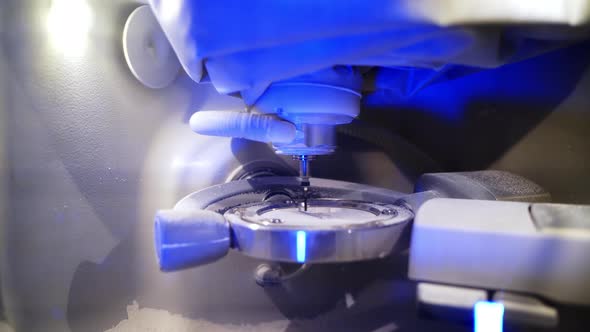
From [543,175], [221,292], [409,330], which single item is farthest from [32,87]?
[543,175]

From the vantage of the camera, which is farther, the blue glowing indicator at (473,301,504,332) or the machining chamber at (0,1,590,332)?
the machining chamber at (0,1,590,332)

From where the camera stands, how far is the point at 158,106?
0.70 metres

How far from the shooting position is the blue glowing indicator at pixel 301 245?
39 cm

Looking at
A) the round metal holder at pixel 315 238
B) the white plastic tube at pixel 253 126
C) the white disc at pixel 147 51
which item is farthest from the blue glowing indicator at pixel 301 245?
the white disc at pixel 147 51

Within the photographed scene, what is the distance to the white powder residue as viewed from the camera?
66 centimetres

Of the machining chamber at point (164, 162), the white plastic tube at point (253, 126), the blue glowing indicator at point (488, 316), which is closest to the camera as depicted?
the blue glowing indicator at point (488, 316)

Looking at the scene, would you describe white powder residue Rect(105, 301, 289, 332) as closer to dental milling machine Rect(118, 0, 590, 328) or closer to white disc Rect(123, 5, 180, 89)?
dental milling machine Rect(118, 0, 590, 328)

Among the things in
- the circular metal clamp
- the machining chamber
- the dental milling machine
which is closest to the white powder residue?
the machining chamber

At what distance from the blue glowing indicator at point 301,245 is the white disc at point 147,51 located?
1.44ft

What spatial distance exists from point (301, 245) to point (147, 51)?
1.54ft

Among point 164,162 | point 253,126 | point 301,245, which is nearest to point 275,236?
point 301,245

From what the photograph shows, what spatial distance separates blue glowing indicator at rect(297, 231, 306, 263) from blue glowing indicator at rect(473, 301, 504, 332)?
16cm

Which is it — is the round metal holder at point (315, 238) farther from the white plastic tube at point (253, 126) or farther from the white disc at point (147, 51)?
the white disc at point (147, 51)

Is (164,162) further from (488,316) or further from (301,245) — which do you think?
(488,316)
